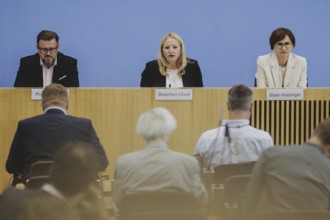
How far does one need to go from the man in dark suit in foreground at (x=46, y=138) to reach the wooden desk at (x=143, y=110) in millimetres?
1202

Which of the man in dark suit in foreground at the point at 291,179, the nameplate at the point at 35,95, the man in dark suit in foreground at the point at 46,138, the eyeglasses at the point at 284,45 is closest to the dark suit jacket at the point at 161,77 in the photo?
the eyeglasses at the point at 284,45

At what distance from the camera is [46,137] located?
5.39 m

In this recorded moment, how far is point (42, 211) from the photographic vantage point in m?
2.44

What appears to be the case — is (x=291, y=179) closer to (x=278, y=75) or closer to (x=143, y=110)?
(x=143, y=110)

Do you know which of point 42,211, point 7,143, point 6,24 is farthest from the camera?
point 6,24

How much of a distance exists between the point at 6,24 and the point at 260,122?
3608 millimetres

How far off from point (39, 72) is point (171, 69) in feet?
4.33

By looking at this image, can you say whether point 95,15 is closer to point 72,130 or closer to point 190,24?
point 190,24

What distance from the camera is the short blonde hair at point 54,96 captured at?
5.67 m

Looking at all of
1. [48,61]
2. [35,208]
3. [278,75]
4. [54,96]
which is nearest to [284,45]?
[278,75]

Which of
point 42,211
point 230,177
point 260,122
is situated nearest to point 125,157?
point 230,177

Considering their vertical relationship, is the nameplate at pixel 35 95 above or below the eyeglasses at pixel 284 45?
below

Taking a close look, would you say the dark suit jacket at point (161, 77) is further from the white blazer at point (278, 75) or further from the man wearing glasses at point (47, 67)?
the man wearing glasses at point (47, 67)

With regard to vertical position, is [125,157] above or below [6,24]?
below
